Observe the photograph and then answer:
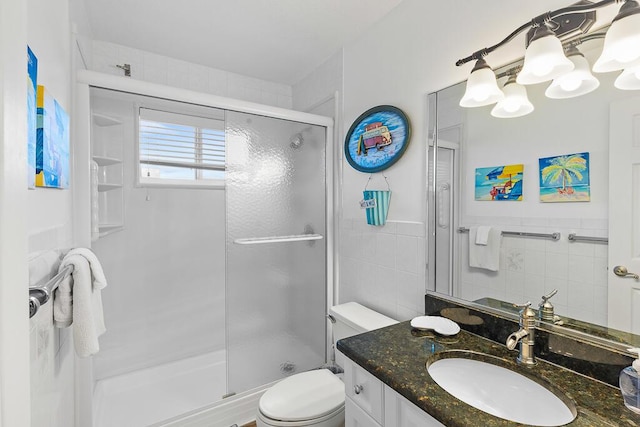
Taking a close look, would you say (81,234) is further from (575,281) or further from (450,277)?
(575,281)

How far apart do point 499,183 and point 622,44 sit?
1.65 ft

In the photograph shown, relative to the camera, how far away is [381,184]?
1.75m

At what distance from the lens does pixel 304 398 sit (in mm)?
1419

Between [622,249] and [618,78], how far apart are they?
50 centimetres

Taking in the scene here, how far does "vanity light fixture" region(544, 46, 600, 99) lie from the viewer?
92 cm

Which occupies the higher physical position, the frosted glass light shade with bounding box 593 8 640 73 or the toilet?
the frosted glass light shade with bounding box 593 8 640 73

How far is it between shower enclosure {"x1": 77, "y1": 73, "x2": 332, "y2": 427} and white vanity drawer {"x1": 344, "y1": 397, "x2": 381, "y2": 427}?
98cm

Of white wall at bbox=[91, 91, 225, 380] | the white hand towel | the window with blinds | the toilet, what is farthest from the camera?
the window with blinds

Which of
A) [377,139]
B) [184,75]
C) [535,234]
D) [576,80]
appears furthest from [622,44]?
[184,75]

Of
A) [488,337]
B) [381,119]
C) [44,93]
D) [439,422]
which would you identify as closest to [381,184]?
[381,119]

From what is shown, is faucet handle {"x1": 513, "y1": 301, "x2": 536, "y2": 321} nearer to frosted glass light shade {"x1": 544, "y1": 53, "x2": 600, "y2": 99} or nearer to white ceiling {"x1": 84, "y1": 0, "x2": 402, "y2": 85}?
frosted glass light shade {"x1": 544, "y1": 53, "x2": 600, "y2": 99}

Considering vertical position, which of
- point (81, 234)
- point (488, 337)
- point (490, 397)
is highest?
point (81, 234)

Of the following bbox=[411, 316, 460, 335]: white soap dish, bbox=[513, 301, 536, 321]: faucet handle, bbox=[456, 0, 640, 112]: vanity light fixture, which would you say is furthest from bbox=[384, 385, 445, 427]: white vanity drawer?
bbox=[456, 0, 640, 112]: vanity light fixture

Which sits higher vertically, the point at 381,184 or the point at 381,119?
the point at 381,119
